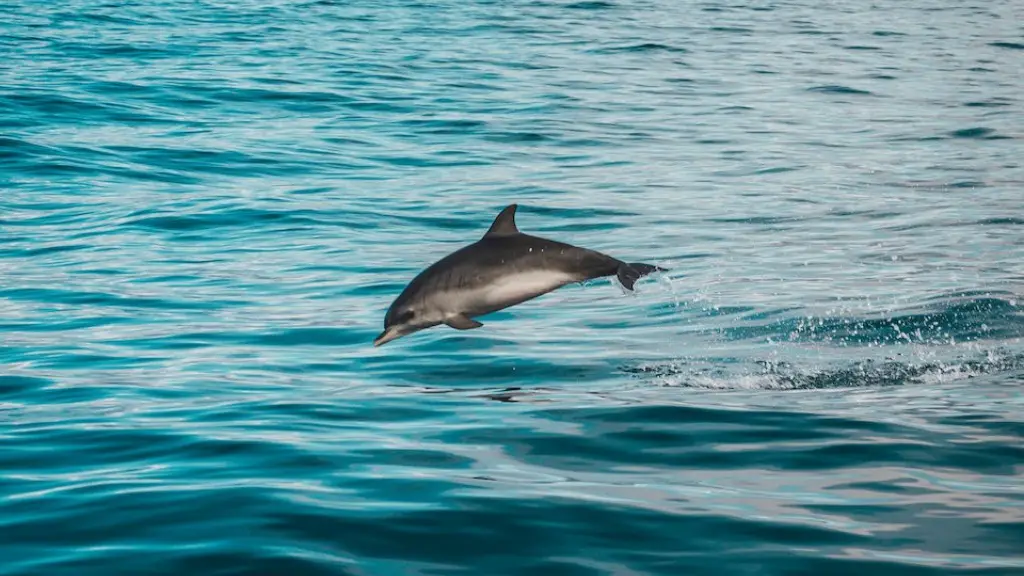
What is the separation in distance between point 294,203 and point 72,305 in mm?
5927

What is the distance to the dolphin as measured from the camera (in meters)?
8.29

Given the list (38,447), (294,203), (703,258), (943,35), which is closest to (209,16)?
(943,35)

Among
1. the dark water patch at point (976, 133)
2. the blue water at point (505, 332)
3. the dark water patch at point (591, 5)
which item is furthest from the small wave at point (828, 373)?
the dark water patch at point (591, 5)

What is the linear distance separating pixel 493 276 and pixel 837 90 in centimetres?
2514

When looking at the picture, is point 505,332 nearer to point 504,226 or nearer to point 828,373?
point 828,373

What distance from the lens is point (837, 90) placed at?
32.1 metres

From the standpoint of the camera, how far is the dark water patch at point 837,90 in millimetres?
31719

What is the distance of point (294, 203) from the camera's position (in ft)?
61.7

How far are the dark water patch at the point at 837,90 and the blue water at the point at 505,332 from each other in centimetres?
16

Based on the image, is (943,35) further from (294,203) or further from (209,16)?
(294,203)

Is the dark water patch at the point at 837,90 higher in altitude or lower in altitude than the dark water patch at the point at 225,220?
lower

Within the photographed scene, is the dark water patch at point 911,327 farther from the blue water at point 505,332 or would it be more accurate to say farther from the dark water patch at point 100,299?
the dark water patch at point 100,299

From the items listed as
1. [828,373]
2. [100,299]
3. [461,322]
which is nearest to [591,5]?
[100,299]

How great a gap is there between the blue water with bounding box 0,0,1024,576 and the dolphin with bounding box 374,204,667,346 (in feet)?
2.04
